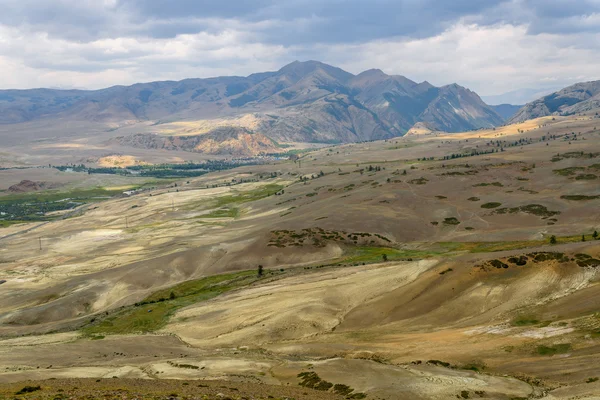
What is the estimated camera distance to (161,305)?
12125 cm

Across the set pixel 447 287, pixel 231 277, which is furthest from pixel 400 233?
pixel 447 287

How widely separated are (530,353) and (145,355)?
5678 cm

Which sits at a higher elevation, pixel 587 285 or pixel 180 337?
pixel 587 285

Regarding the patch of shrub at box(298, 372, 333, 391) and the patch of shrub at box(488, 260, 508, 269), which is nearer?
the patch of shrub at box(298, 372, 333, 391)

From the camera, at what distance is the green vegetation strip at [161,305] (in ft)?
347

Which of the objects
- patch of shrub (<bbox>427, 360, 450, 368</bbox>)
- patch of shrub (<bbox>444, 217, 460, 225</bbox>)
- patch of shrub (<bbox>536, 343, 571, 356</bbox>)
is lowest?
patch of shrub (<bbox>444, 217, 460, 225</bbox>)

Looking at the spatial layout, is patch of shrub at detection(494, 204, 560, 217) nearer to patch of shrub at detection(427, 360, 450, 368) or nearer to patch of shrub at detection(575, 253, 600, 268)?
patch of shrub at detection(575, 253, 600, 268)

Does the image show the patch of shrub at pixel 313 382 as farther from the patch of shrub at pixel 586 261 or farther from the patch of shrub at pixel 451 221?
the patch of shrub at pixel 451 221

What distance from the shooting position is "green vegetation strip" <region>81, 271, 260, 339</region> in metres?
106

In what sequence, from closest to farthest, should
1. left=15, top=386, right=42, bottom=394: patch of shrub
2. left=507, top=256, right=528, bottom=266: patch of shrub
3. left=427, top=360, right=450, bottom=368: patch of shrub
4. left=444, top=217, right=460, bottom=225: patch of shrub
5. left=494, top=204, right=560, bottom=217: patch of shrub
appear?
1. left=15, top=386, right=42, bottom=394: patch of shrub
2. left=427, top=360, right=450, bottom=368: patch of shrub
3. left=507, top=256, right=528, bottom=266: patch of shrub
4. left=494, top=204, right=560, bottom=217: patch of shrub
5. left=444, top=217, right=460, bottom=225: patch of shrub

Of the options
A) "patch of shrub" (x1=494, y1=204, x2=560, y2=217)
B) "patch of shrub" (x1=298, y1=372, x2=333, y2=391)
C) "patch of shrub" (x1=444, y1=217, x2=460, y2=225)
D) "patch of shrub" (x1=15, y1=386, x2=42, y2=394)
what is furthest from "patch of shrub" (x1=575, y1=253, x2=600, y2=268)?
"patch of shrub" (x1=494, y1=204, x2=560, y2=217)

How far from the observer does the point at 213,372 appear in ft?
220

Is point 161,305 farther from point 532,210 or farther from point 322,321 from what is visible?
point 532,210

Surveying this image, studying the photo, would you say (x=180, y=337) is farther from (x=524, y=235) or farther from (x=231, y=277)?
(x=524, y=235)
